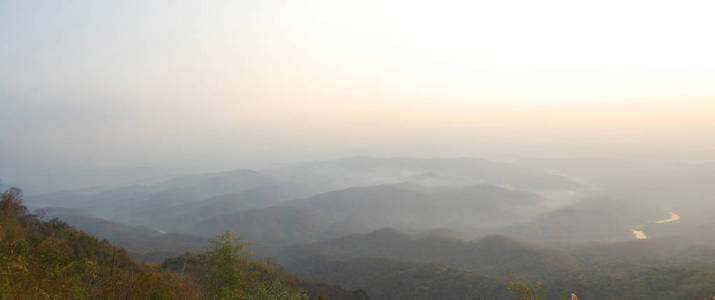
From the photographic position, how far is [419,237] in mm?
174000

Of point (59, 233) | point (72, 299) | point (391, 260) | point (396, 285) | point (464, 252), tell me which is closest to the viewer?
point (72, 299)

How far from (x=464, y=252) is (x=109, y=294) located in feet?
491

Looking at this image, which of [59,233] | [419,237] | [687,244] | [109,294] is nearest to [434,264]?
[419,237]

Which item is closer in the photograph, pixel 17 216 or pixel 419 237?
pixel 17 216

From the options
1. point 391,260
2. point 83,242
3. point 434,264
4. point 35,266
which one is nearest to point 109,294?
point 35,266

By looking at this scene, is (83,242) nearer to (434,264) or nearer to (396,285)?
(396,285)

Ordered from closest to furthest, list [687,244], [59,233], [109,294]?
1. [109,294]
2. [59,233]
3. [687,244]

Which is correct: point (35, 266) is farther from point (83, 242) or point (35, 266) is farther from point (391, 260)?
point (391, 260)

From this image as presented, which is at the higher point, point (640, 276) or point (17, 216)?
point (17, 216)

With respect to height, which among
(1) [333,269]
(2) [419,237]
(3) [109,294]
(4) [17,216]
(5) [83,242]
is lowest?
(2) [419,237]

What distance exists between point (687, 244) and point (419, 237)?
10935 centimetres

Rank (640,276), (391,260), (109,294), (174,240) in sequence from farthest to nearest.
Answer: (174,240)
(391,260)
(640,276)
(109,294)

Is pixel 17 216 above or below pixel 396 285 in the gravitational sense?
above

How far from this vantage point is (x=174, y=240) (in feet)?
551
